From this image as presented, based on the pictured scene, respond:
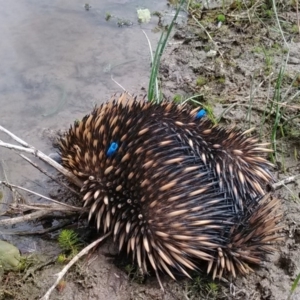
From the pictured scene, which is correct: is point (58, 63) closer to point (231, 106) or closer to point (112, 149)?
point (231, 106)

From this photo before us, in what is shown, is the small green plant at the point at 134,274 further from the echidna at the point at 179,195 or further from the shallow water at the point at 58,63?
the shallow water at the point at 58,63

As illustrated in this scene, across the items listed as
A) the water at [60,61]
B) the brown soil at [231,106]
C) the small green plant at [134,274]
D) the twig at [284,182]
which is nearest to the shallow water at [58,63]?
the water at [60,61]

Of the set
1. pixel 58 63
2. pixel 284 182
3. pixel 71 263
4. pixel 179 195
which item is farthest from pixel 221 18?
pixel 71 263

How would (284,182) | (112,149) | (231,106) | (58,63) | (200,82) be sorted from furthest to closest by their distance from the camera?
(58,63) → (200,82) → (231,106) → (284,182) → (112,149)

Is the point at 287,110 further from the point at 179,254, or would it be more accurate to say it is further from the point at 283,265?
the point at 179,254

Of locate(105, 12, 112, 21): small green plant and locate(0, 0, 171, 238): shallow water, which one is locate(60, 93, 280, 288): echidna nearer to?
locate(0, 0, 171, 238): shallow water

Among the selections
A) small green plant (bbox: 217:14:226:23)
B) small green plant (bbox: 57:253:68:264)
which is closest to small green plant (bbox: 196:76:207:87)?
small green plant (bbox: 217:14:226:23)
